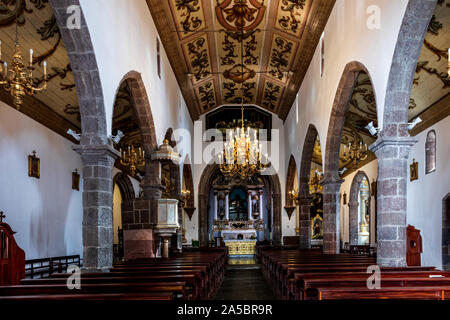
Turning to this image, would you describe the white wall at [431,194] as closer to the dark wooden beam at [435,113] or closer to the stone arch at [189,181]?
the dark wooden beam at [435,113]

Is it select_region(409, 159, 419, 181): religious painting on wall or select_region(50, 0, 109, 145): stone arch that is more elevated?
select_region(50, 0, 109, 145): stone arch

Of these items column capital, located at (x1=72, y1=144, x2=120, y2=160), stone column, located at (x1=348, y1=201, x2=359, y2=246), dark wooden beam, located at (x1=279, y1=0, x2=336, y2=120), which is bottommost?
stone column, located at (x1=348, y1=201, x2=359, y2=246)

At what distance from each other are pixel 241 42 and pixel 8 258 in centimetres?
1059

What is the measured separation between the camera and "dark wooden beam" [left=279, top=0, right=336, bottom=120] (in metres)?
12.2

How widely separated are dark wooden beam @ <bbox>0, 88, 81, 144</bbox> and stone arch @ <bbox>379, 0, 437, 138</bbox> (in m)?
7.75

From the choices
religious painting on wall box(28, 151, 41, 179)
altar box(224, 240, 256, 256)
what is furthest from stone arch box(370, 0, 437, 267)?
altar box(224, 240, 256, 256)

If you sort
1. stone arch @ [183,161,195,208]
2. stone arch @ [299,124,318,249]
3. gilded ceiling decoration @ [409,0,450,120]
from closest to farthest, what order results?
gilded ceiling decoration @ [409,0,450,120], stone arch @ [299,124,318,249], stone arch @ [183,161,195,208]

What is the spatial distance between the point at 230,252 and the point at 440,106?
16.1 m

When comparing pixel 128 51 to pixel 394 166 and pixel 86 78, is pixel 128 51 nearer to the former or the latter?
pixel 86 78

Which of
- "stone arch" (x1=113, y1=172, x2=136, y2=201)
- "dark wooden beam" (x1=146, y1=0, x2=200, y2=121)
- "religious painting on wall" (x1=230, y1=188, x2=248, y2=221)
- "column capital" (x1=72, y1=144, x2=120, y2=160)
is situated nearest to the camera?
"column capital" (x1=72, y1=144, x2=120, y2=160)

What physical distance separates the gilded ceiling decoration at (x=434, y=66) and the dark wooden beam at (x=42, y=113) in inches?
349

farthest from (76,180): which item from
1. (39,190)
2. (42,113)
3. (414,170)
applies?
(414,170)

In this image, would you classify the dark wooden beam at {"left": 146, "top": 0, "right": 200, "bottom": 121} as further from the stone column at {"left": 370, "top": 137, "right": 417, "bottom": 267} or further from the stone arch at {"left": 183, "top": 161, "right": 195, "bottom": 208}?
the stone column at {"left": 370, "top": 137, "right": 417, "bottom": 267}
